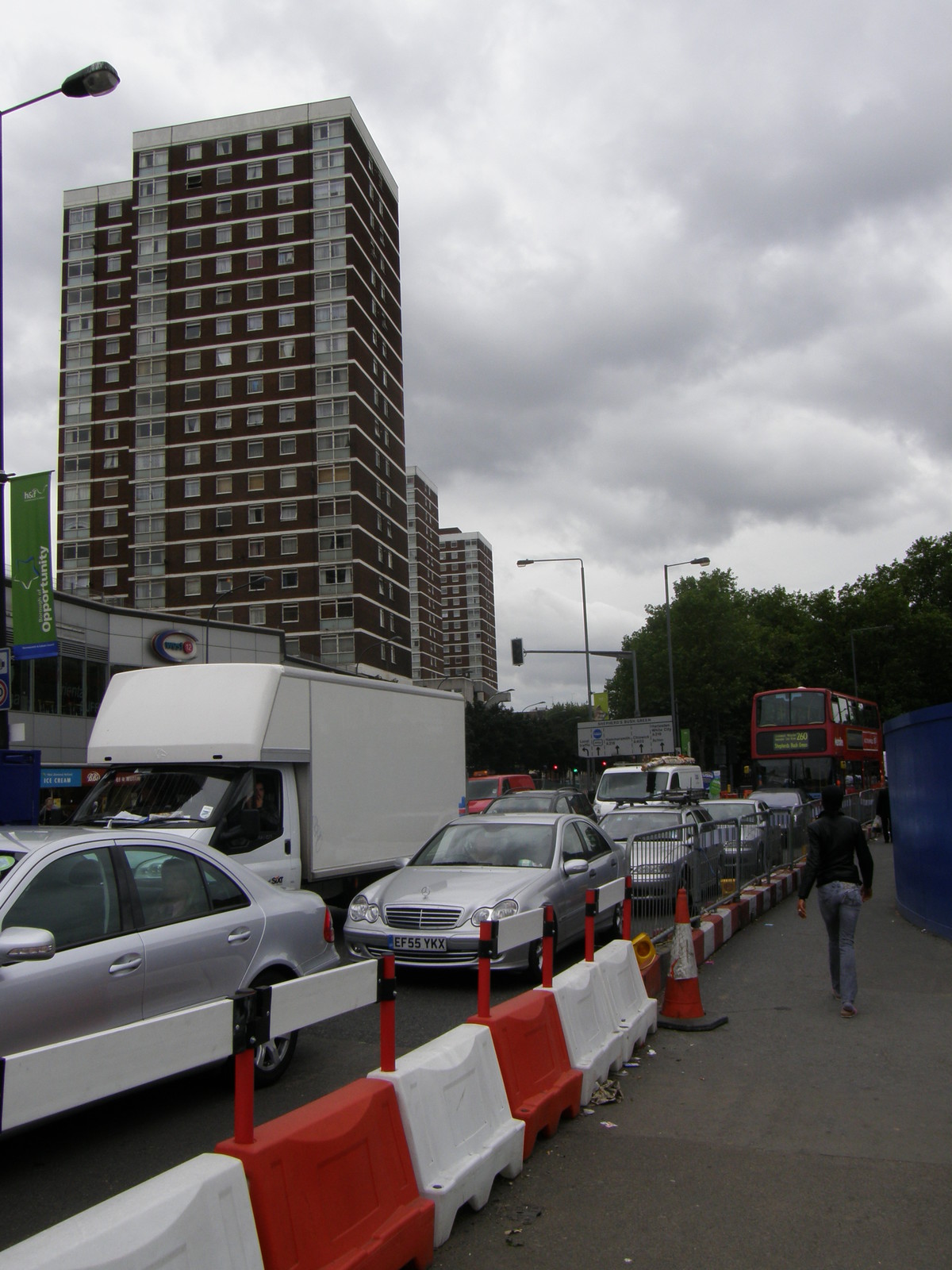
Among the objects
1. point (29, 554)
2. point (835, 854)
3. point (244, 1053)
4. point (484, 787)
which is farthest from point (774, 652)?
point (244, 1053)

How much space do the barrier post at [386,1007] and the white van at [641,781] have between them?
74.3 feet

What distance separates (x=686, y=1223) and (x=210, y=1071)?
3.03 meters

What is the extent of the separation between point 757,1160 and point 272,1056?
267 cm

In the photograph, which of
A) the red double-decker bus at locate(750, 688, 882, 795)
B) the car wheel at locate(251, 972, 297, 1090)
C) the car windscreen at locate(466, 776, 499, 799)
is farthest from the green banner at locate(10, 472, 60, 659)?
the red double-decker bus at locate(750, 688, 882, 795)

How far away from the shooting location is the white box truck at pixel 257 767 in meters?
10.4

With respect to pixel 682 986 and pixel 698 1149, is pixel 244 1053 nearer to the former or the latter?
pixel 698 1149

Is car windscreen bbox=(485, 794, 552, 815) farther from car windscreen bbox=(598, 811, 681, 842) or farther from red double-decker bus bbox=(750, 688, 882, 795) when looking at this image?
red double-decker bus bbox=(750, 688, 882, 795)

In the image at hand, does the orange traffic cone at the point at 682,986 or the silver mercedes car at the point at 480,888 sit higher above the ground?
the silver mercedes car at the point at 480,888

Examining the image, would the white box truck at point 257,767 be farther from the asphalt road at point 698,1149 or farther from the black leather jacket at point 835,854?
the black leather jacket at point 835,854

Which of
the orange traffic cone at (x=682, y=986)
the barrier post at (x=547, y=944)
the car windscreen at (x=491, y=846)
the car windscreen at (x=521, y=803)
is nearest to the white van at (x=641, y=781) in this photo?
the car windscreen at (x=521, y=803)

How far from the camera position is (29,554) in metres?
13.9

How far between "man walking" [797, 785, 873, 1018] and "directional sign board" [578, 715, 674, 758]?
27514 millimetres

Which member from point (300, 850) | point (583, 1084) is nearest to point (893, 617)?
point (300, 850)

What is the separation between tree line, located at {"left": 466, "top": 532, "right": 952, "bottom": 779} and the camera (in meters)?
62.6
